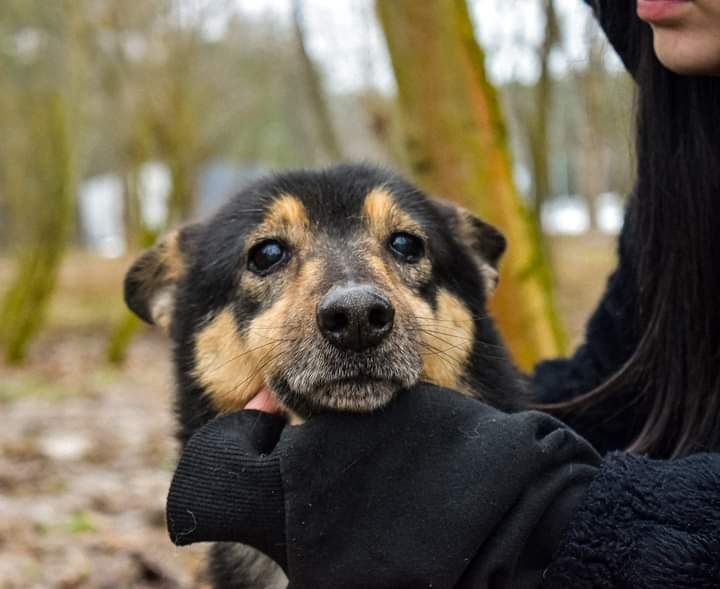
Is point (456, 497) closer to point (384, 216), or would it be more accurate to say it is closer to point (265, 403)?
point (265, 403)

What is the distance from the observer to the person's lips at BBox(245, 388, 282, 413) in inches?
102

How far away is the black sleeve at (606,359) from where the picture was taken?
3.15 m

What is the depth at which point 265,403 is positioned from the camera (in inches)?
104

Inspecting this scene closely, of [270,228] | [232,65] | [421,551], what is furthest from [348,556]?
[232,65]

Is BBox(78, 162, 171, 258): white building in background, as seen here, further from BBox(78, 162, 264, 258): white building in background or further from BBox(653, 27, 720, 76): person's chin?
BBox(653, 27, 720, 76): person's chin

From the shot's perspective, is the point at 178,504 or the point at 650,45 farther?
the point at 650,45

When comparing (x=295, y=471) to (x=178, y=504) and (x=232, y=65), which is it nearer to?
(x=178, y=504)

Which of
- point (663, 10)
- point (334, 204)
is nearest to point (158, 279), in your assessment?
point (334, 204)

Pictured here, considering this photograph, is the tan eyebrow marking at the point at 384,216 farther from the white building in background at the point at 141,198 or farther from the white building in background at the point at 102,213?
the white building in background at the point at 102,213

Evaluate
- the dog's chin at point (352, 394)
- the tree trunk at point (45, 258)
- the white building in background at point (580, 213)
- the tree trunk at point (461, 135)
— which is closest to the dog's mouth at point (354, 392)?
the dog's chin at point (352, 394)

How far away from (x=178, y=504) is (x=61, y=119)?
12.5m

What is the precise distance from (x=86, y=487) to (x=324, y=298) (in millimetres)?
3556

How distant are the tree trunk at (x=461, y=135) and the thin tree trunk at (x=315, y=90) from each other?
879cm

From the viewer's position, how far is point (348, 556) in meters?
2.07
